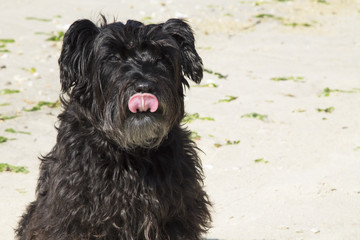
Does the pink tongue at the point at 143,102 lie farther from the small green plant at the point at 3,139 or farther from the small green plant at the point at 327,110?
the small green plant at the point at 327,110

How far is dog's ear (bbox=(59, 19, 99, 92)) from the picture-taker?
16.1 feet

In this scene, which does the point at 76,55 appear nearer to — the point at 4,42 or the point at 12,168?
the point at 12,168

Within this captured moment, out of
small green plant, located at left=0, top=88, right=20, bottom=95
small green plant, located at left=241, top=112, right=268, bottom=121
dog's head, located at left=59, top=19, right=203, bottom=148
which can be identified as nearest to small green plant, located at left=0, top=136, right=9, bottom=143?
small green plant, located at left=0, top=88, right=20, bottom=95

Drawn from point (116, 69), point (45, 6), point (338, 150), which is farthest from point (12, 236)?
point (45, 6)

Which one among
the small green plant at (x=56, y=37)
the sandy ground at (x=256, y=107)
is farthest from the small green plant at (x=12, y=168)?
the small green plant at (x=56, y=37)

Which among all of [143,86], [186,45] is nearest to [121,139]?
[143,86]

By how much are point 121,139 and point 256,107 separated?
493 cm

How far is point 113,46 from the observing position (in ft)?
15.8

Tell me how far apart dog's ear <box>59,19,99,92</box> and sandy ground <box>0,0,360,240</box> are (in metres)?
2.19

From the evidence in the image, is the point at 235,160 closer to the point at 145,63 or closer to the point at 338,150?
the point at 338,150

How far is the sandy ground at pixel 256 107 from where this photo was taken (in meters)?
6.84

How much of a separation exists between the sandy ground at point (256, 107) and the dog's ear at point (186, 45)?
180cm

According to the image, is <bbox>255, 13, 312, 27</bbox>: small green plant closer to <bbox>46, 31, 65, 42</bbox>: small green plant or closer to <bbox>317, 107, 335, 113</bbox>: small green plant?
<bbox>46, 31, 65, 42</bbox>: small green plant

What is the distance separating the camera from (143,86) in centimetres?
467
